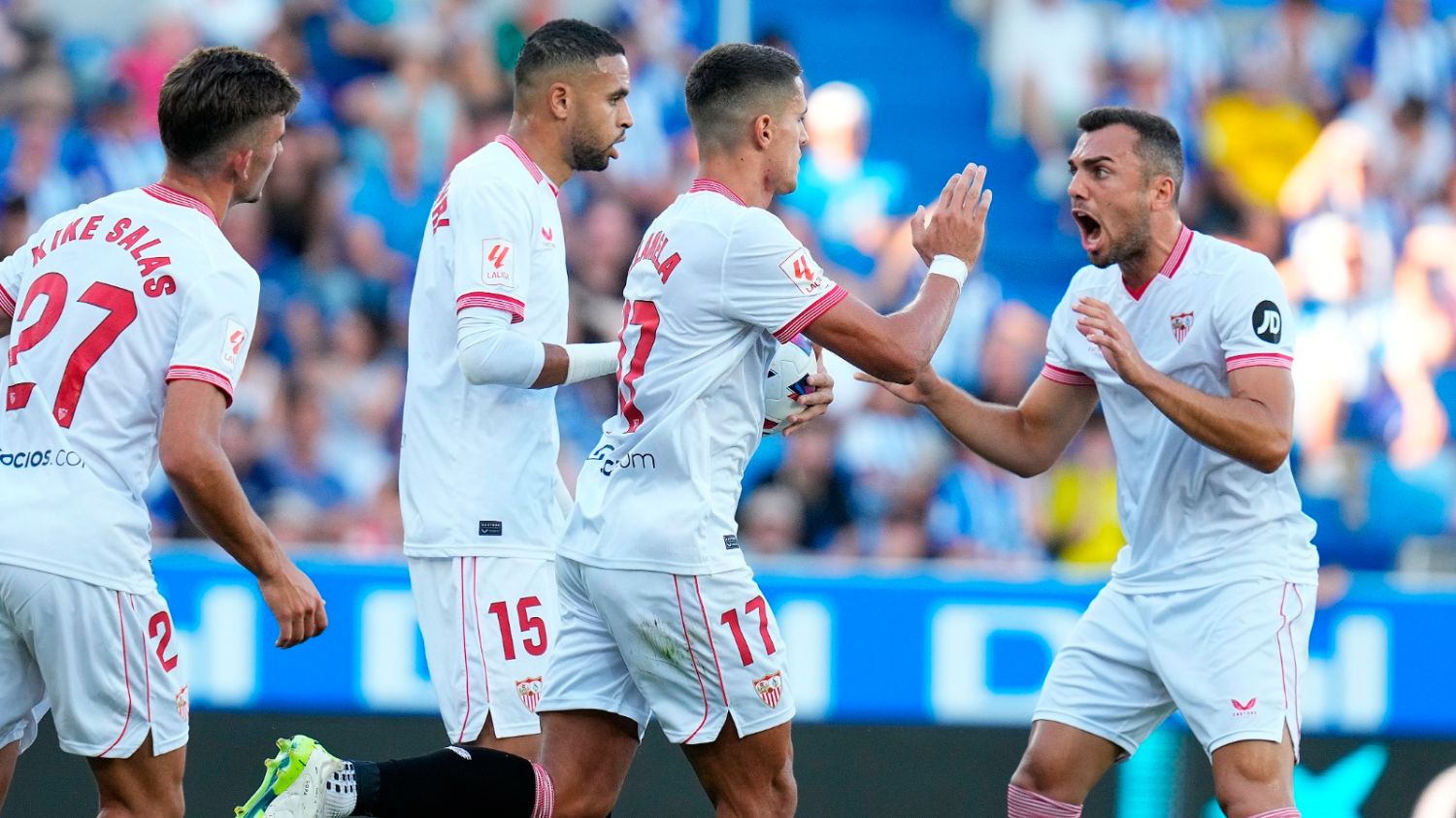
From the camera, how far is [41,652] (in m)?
4.57

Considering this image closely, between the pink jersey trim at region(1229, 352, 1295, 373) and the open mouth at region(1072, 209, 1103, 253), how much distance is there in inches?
22.0

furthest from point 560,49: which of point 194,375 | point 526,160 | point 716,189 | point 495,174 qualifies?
point 194,375

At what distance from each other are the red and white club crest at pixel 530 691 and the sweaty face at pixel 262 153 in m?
1.50

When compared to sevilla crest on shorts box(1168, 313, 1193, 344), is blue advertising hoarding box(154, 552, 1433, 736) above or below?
below

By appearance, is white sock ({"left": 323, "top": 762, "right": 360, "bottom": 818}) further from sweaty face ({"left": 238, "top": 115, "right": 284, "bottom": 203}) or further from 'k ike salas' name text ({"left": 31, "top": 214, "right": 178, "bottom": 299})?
sweaty face ({"left": 238, "top": 115, "right": 284, "bottom": 203})

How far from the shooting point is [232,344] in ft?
15.0

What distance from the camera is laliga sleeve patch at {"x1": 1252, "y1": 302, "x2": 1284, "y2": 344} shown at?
527 cm

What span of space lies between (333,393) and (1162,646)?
538 cm

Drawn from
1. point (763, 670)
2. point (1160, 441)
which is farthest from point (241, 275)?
point (1160, 441)

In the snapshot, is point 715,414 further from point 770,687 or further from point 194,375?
point 194,375

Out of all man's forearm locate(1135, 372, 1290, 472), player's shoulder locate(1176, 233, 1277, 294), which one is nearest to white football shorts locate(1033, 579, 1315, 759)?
man's forearm locate(1135, 372, 1290, 472)

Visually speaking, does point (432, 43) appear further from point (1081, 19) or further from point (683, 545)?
point (683, 545)

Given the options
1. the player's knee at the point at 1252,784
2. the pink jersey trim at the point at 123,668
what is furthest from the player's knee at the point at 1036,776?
the pink jersey trim at the point at 123,668

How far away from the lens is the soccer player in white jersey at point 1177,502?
5172 millimetres
